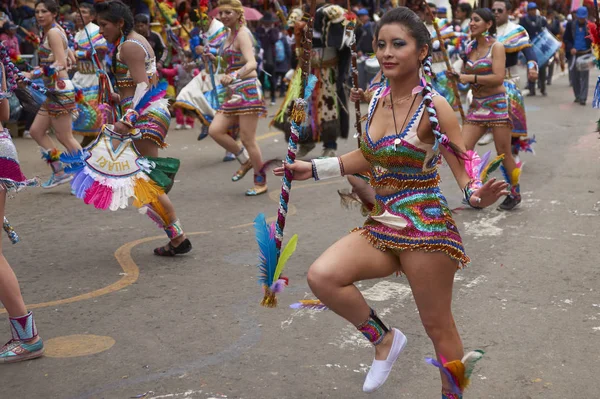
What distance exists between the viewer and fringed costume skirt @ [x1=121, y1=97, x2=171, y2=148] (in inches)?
234

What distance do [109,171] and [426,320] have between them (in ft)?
10.3

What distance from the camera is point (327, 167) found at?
360 centimetres

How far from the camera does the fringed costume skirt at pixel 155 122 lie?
5941 mm

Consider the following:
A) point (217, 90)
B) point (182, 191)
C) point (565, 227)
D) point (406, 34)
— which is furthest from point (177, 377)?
point (217, 90)

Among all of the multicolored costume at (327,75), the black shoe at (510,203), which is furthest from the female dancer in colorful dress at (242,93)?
the black shoe at (510,203)

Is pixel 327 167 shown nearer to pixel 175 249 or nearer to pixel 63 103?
pixel 175 249

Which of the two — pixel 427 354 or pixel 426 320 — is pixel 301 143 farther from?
pixel 426 320

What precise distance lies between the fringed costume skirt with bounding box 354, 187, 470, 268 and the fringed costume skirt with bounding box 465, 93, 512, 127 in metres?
4.45

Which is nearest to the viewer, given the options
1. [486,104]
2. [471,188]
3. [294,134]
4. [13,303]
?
[471,188]

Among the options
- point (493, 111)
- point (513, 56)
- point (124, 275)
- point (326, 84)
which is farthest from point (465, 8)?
point (124, 275)

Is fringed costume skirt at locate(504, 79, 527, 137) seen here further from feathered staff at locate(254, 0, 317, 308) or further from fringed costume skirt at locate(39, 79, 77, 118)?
feathered staff at locate(254, 0, 317, 308)

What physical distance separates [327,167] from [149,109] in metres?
2.78

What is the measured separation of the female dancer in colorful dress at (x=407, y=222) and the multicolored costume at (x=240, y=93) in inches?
199

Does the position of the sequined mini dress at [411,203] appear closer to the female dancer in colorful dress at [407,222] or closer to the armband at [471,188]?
the female dancer in colorful dress at [407,222]
